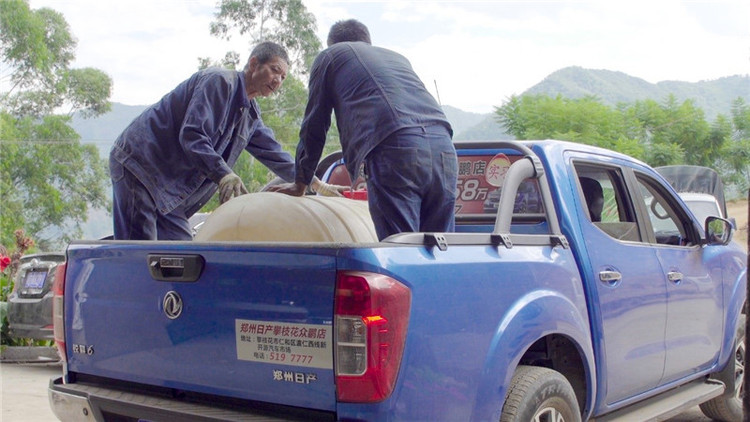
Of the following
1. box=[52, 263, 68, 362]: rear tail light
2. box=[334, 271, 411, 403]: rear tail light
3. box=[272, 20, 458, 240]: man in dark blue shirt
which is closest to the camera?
box=[334, 271, 411, 403]: rear tail light

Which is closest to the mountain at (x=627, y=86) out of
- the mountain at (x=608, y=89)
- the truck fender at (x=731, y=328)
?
the mountain at (x=608, y=89)

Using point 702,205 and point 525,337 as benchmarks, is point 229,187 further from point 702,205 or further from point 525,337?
point 702,205

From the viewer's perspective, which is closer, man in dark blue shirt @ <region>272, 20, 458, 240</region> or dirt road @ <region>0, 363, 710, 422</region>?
man in dark blue shirt @ <region>272, 20, 458, 240</region>

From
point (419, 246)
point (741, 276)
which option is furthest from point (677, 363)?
point (419, 246)

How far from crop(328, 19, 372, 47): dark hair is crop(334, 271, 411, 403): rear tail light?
1.78 metres

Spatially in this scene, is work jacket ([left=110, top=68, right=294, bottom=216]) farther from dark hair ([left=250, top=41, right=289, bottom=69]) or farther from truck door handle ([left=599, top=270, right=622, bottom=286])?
truck door handle ([left=599, top=270, right=622, bottom=286])

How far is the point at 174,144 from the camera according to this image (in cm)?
442

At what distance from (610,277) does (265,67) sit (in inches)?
85.7

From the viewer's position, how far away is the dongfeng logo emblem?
2.76m

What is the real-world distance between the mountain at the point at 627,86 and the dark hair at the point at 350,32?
9293 centimetres

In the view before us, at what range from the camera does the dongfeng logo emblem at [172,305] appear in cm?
276

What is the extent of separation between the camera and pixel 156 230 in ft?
14.5

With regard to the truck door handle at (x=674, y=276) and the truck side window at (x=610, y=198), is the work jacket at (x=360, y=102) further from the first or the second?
the truck door handle at (x=674, y=276)

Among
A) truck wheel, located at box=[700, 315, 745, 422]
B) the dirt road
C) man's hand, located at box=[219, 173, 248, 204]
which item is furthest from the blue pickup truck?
the dirt road
